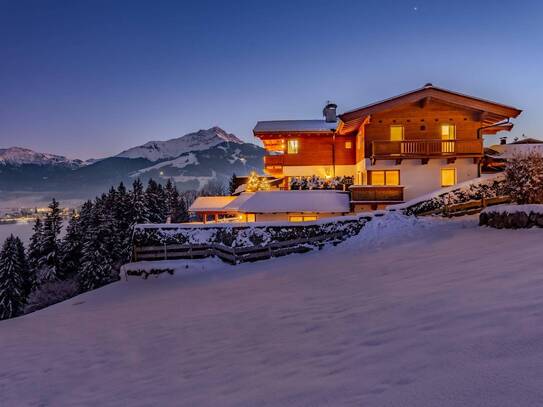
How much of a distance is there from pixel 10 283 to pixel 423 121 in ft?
166

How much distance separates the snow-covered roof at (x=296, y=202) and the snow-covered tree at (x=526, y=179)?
9422 millimetres

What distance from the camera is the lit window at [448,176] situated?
25922mm

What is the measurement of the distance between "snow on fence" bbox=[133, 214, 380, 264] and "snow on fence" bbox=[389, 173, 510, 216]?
4.21 metres

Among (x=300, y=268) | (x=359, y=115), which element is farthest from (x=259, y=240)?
(x=359, y=115)

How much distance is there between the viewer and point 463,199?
819 inches

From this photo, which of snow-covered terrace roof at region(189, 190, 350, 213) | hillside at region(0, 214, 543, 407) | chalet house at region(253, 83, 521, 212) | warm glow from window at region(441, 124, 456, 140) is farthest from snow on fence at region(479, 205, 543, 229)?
warm glow from window at region(441, 124, 456, 140)

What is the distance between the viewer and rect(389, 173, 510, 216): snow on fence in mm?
19750

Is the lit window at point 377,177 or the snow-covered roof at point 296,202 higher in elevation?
the lit window at point 377,177

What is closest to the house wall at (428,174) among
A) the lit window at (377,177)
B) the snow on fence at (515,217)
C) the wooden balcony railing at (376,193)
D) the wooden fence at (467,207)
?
the lit window at (377,177)

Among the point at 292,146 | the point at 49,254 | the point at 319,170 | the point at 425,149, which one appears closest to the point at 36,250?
the point at 49,254

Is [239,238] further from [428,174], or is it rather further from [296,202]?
[428,174]

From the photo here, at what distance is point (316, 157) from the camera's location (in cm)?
3125

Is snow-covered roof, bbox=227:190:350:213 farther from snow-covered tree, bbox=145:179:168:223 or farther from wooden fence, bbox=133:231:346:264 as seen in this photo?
snow-covered tree, bbox=145:179:168:223

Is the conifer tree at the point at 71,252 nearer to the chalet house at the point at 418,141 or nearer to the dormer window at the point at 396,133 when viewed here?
the chalet house at the point at 418,141
